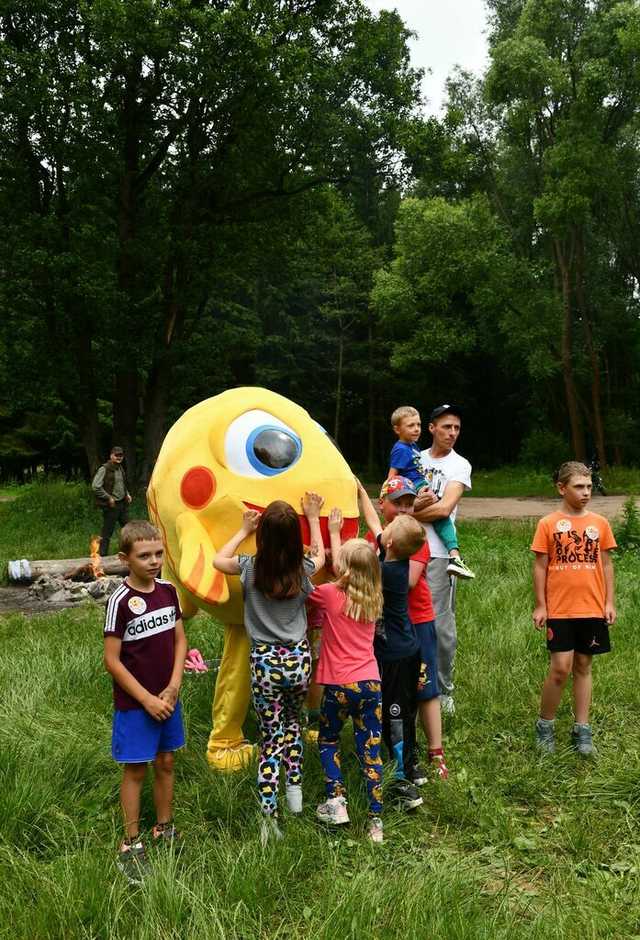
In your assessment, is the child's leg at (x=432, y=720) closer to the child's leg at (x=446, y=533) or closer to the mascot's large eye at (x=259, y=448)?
the child's leg at (x=446, y=533)

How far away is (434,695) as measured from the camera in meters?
3.84

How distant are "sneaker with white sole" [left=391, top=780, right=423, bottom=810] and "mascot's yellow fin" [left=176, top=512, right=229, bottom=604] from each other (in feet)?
3.79

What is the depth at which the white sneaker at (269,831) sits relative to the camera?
9.88ft

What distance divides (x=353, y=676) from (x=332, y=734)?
29 centimetres

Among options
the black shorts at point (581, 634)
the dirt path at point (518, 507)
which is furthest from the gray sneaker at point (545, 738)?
the dirt path at point (518, 507)

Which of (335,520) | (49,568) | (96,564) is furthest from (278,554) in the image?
(49,568)

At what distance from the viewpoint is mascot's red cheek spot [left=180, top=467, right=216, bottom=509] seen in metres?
3.96

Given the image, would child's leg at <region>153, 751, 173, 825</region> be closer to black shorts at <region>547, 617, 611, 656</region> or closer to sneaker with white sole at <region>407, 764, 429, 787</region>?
sneaker with white sole at <region>407, 764, 429, 787</region>

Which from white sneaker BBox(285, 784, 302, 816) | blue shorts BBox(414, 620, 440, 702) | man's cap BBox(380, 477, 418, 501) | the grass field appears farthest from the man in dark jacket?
white sneaker BBox(285, 784, 302, 816)

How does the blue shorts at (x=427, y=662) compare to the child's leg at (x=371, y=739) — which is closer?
the child's leg at (x=371, y=739)

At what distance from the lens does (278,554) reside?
326 centimetres

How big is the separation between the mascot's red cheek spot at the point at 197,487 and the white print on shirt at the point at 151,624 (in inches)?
35.1

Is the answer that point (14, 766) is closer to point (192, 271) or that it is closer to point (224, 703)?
point (224, 703)

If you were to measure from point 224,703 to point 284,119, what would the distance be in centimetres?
1321
